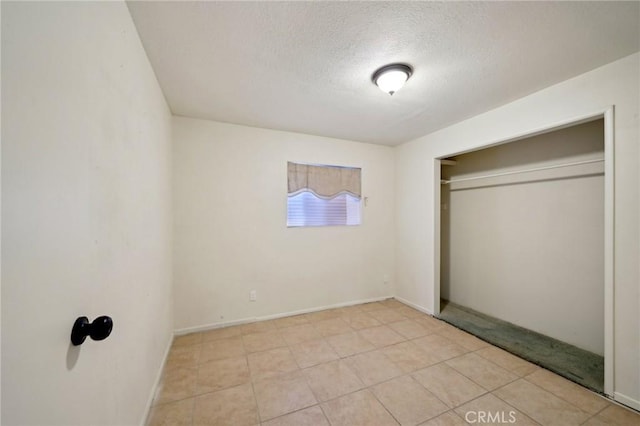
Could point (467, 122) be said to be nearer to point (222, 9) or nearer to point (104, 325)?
point (222, 9)

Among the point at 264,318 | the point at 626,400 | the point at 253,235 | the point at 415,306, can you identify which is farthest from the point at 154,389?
the point at 626,400

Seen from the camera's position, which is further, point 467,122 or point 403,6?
point 467,122

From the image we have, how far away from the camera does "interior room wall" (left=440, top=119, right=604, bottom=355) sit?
7.44ft

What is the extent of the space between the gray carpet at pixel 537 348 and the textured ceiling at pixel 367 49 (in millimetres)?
2353

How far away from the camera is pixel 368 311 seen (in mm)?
3240

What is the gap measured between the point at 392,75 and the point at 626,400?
2.73 m

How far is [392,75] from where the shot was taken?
1.74 metres

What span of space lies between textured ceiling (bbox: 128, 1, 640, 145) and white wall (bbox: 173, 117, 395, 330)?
0.59 metres

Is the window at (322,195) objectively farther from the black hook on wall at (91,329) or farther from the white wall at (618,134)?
the black hook on wall at (91,329)

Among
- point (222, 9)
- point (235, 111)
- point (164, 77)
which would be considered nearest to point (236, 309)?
point (235, 111)

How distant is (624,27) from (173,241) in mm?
3792

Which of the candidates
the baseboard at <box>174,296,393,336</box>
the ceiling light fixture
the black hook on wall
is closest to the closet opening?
the baseboard at <box>174,296,393,336</box>

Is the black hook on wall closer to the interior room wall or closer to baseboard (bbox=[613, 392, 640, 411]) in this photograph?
baseboard (bbox=[613, 392, 640, 411])

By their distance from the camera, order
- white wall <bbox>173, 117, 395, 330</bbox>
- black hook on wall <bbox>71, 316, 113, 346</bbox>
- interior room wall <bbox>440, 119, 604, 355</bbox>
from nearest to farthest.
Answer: black hook on wall <bbox>71, 316, 113, 346</bbox> < interior room wall <bbox>440, 119, 604, 355</bbox> < white wall <bbox>173, 117, 395, 330</bbox>
